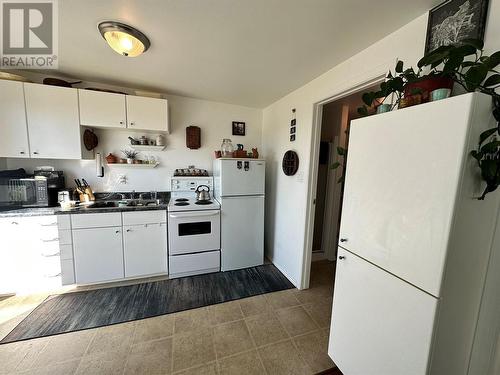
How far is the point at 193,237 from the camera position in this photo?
2.56 meters

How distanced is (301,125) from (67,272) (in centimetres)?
311

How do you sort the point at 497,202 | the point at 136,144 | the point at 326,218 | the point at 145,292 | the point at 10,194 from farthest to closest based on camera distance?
the point at 326,218
the point at 136,144
the point at 145,292
the point at 10,194
the point at 497,202

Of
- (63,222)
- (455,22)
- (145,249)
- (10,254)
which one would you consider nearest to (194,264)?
(145,249)

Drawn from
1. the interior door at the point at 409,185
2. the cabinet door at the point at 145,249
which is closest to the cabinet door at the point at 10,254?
the cabinet door at the point at 145,249

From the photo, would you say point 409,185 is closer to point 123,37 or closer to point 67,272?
point 123,37

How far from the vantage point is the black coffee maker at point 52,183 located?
2.27 metres

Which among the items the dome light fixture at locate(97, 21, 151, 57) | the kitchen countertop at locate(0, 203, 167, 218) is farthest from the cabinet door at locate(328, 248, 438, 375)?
the kitchen countertop at locate(0, 203, 167, 218)

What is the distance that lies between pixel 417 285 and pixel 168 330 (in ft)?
6.30

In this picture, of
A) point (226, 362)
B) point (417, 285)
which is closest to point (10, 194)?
point (226, 362)

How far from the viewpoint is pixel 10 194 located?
215 centimetres

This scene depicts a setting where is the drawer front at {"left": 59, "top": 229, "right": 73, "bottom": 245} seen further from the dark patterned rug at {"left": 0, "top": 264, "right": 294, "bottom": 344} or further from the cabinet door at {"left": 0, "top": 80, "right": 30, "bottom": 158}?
the cabinet door at {"left": 0, "top": 80, "right": 30, "bottom": 158}

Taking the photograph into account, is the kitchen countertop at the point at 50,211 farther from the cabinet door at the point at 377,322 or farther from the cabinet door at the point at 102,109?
the cabinet door at the point at 377,322

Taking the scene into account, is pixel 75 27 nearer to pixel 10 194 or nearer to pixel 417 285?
pixel 10 194

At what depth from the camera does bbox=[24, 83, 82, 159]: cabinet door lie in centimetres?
215
